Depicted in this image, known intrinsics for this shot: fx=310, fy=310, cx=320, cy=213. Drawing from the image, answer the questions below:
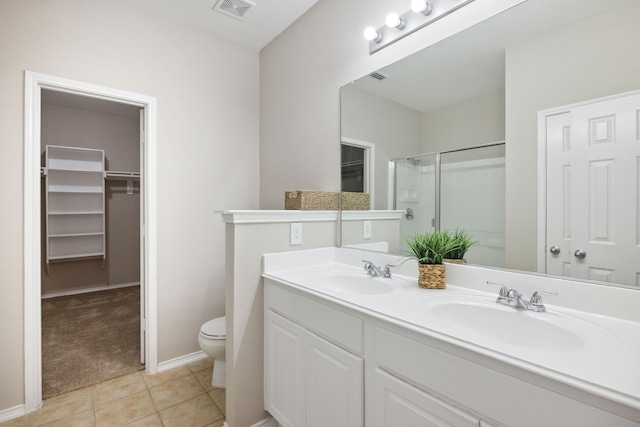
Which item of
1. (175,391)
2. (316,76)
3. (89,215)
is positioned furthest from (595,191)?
(89,215)

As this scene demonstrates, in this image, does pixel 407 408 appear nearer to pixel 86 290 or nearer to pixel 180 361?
pixel 180 361

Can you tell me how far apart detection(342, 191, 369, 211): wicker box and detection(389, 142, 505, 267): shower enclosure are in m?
0.20

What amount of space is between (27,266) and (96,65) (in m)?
1.37

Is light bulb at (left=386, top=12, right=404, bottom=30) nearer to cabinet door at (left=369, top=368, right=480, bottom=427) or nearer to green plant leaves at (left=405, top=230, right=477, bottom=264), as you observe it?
green plant leaves at (left=405, top=230, right=477, bottom=264)

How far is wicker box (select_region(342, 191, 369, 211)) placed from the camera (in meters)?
1.87

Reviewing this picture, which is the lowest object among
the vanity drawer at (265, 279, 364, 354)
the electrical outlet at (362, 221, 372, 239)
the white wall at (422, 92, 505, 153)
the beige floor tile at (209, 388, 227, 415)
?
the beige floor tile at (209, 388, 227, 415)

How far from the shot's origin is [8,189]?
183cm

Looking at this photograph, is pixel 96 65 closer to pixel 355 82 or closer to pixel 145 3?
pixel 145 3

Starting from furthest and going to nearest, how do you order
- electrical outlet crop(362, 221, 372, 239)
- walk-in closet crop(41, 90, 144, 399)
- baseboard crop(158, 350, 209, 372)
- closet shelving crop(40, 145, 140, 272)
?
1. closet shelving crop(40, 145, 140, 272)
2. walk-in closet crop(41, 90, 144, 399)
3. baseboard crop(158, 350, 209, 372)
4. electrical outlet crop(362, 221, 372, 239)

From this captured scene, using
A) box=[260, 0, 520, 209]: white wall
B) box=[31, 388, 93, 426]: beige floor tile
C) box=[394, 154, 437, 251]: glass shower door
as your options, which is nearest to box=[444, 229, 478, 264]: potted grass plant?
box=[394, 154, 437, 251]: glass shower door

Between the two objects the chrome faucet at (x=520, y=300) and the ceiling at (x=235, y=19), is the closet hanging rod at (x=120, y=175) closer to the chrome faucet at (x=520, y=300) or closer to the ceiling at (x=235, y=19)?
the ceiling at (x=235, y=19)

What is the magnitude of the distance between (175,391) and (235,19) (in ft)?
8.92

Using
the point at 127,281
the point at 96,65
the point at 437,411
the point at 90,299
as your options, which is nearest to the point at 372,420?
the point at 437,411

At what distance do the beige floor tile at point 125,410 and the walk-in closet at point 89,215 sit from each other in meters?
1.13
